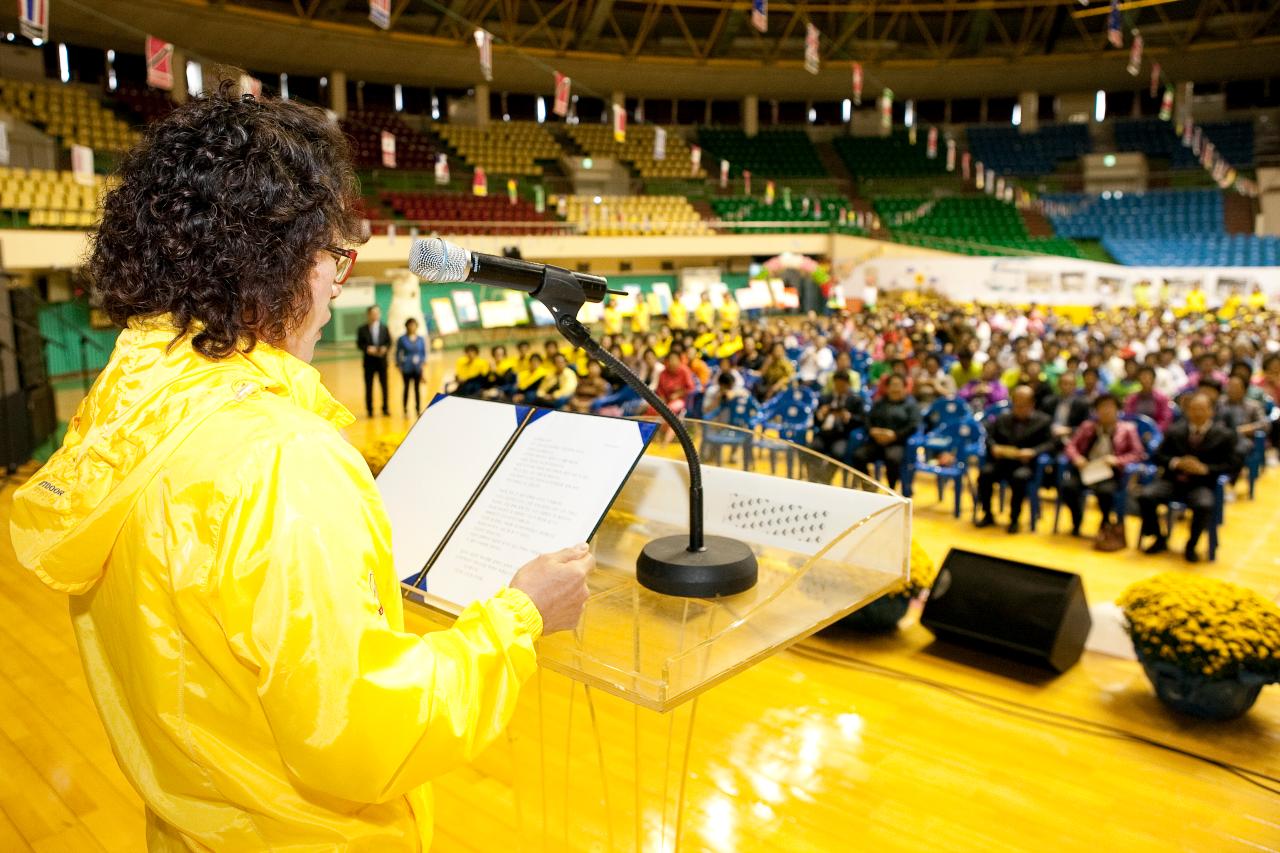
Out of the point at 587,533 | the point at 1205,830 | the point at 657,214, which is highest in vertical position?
the point at 657,214

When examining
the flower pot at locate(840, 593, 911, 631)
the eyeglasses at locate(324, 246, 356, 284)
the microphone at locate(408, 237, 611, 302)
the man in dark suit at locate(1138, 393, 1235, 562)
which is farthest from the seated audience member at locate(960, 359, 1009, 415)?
the eyeglasses at locate(324, 246, 356, 284)

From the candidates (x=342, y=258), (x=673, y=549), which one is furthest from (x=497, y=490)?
(x=342, y=258)

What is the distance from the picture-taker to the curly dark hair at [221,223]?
1.10 meters

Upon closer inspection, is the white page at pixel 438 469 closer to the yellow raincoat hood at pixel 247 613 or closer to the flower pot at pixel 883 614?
the yellow raincoat hood at pixel 247 613

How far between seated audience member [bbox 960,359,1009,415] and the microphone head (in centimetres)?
820

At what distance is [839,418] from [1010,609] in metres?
3.54

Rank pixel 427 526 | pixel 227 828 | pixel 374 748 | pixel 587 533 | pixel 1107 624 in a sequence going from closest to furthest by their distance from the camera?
1. pixel 374 748
2. pixel 227 828
3. pixel 587 533
4. pixel 427 526
5. pixel 1107 624

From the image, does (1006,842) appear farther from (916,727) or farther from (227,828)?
(227,828)

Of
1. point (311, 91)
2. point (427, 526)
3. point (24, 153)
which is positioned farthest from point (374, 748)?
point (311, 91)

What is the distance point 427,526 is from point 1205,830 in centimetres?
284

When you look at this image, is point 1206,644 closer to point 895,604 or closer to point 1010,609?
point 1010,609

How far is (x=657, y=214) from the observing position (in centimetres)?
2461

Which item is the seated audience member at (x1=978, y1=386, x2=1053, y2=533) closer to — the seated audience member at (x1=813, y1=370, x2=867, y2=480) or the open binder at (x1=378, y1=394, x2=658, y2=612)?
the seated audience member at (x1=813, y1=370, x2=867, y2=480)

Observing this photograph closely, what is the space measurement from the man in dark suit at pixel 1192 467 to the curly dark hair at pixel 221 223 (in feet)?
20.7
